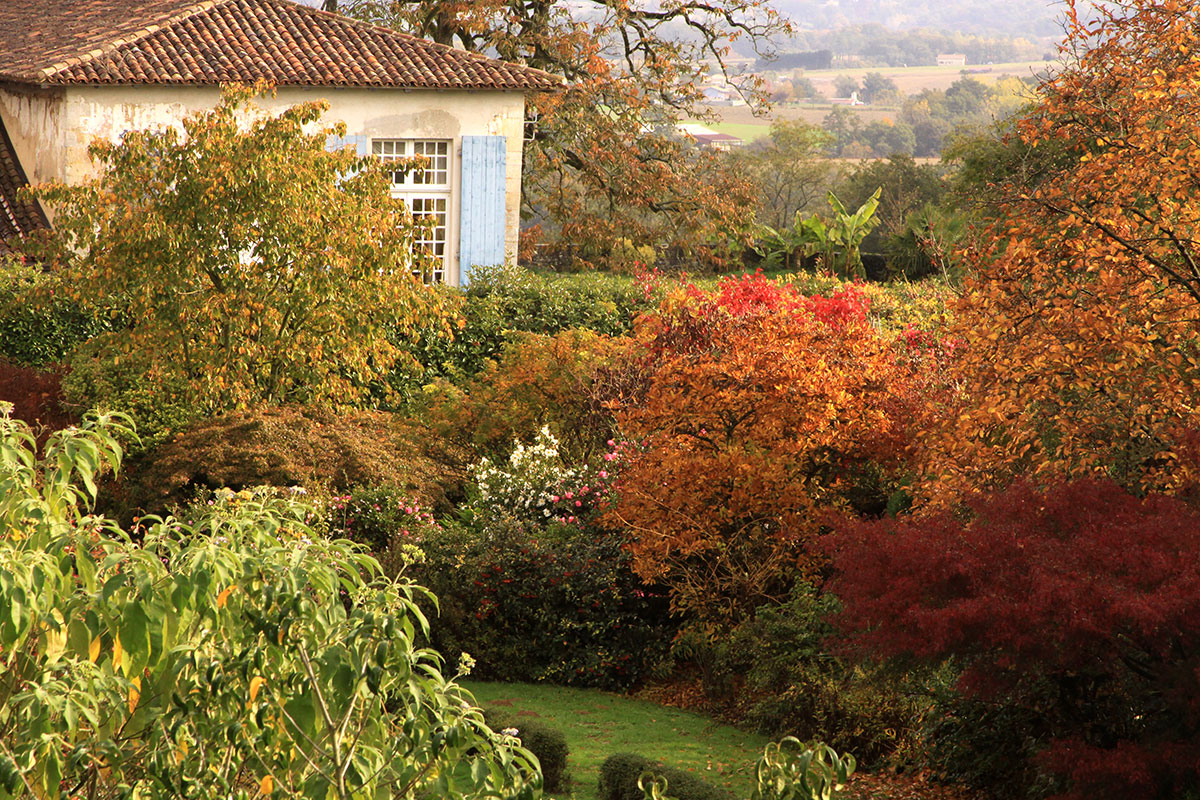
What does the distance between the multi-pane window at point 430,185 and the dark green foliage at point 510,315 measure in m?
1.50

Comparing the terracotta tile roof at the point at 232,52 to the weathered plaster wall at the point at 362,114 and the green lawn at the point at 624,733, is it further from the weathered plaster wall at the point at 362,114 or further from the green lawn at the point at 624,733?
the green lawn at the point at 624,733

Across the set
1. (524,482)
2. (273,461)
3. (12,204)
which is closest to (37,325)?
(12,204)

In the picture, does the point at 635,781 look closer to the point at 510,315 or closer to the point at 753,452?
the point at 753,452

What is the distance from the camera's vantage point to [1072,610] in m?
5.14

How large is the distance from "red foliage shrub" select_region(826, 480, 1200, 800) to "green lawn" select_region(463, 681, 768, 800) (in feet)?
6.36

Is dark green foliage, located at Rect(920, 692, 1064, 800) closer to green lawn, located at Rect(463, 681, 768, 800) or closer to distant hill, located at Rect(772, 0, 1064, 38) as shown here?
green lawn, located at Rect(463, 681, 768, 800)

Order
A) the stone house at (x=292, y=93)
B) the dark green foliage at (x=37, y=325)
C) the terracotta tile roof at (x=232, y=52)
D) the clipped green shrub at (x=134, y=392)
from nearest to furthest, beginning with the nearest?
1. the clipped green shrub at (x=134, y=392)
2. the dark green foliage at (x=37, y=325)
3. the terracotta tile roof at (x=232, y=52)
4. the stone house at (x=292, y=93)

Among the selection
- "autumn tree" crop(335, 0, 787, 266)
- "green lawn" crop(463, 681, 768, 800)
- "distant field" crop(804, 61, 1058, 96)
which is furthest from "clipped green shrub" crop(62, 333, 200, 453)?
"distant field" crop(804, 61, 1058, 96)

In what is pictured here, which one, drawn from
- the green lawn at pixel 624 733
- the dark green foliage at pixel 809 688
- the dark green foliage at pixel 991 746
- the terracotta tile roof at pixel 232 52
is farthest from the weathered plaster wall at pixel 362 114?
the dark green foliage at pixel 991 746

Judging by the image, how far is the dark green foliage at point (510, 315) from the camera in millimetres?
16484

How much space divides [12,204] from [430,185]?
21.0 ft

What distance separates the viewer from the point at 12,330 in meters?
15.4

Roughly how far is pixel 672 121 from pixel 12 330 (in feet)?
45.8

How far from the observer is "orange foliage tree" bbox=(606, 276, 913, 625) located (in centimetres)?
889
